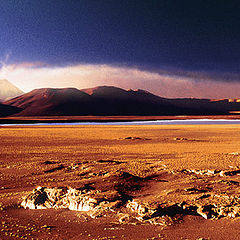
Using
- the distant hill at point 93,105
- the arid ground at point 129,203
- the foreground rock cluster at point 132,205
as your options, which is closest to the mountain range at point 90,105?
the distant hill at point 93,105

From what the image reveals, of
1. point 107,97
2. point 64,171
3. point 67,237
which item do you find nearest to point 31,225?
point 67,237

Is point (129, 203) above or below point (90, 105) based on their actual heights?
below

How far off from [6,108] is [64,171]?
408ft

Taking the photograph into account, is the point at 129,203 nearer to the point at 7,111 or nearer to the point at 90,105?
the point at 7,111

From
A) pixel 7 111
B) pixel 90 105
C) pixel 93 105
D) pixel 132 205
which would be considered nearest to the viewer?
pixel 132 205

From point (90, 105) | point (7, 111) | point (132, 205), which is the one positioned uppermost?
point (90, 105)

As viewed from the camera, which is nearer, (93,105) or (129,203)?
(129,203)

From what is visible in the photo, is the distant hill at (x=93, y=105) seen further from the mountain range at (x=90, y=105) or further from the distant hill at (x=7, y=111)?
the distant hill at (x=7, y=111)

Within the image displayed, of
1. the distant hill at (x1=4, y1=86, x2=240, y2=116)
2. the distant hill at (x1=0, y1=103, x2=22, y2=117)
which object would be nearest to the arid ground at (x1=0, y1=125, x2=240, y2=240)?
the distant hill at (x1=0, y1=103, x2=22, y2=117)

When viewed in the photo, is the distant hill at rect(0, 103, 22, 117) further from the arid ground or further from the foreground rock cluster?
the foreground rock cluster

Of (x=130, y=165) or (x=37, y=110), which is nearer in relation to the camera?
(x=130, y=165)

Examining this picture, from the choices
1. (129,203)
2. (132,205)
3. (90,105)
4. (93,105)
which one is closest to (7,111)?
(90,105)

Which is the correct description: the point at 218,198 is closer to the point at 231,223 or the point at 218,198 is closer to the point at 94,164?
the point at 231,223

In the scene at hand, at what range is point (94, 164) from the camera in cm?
1268
